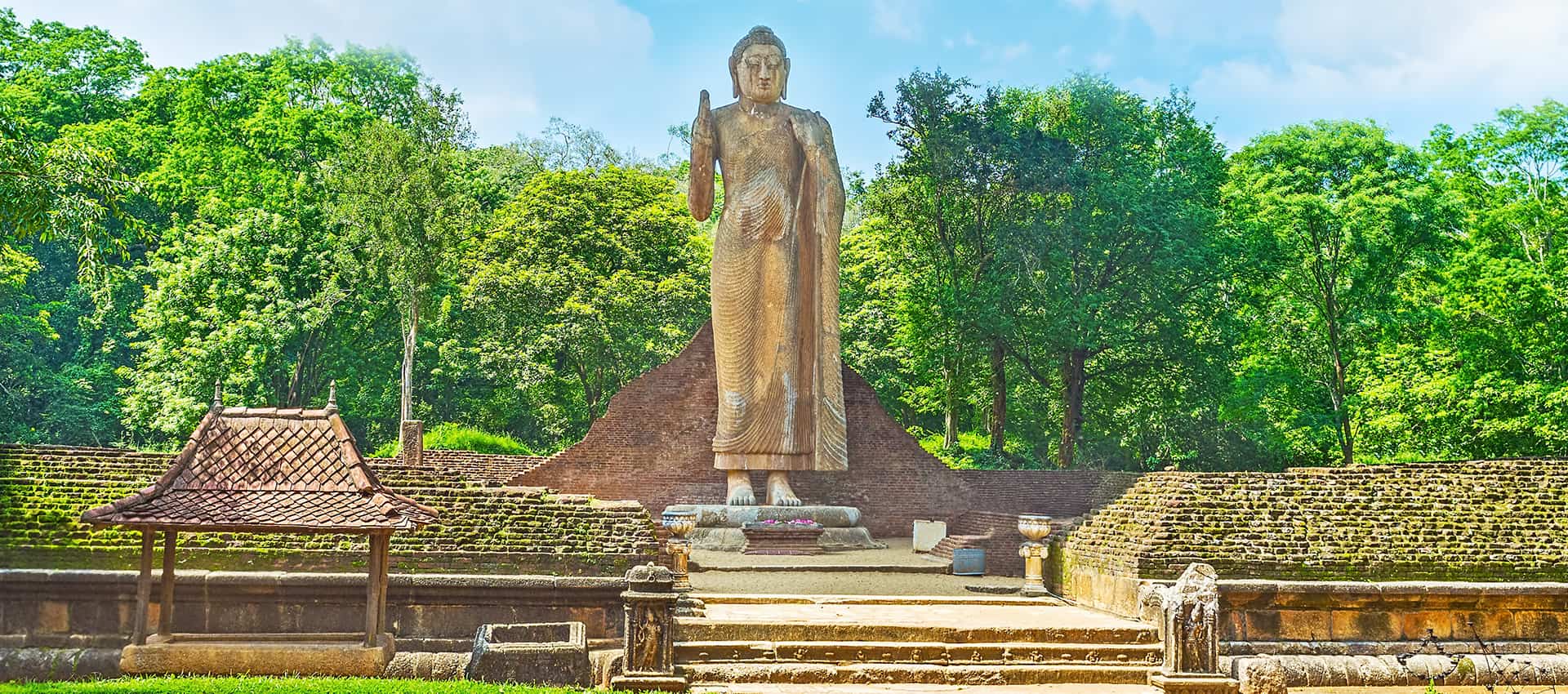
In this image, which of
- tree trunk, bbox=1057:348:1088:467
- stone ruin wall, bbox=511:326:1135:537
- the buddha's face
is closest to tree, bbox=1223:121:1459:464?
tree trunk, bbox=1057:348:1088:467

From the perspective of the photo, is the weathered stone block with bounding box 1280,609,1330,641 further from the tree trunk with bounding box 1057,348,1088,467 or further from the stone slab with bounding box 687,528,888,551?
the tree trunk with bounding box 1057,348,1088,467

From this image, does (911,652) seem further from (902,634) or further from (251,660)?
(251,660)

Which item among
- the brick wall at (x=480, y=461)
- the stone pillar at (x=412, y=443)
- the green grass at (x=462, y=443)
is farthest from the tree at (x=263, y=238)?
the stone pillar at (x=412, y=443)

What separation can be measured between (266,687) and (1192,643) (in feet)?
25.6

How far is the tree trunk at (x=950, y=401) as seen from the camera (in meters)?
33.9

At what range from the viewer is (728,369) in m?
23.2

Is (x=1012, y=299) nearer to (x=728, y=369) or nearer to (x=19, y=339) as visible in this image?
(x=728, y=369)

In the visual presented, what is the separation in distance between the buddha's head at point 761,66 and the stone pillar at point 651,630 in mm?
12695

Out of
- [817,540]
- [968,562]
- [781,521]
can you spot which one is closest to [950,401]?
[781,521]

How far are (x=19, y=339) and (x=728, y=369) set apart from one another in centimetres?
2387

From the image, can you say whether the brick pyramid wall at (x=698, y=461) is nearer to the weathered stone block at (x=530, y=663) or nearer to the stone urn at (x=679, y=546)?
the stone urn at (x=679, y=546)

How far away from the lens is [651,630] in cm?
1152

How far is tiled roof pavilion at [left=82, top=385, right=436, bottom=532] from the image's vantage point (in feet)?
34.7

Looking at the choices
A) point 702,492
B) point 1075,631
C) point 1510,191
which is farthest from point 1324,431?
point 1075,631
